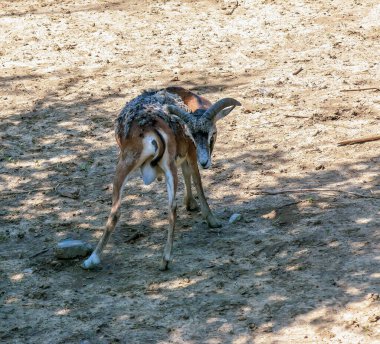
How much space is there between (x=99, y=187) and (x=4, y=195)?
1.05m

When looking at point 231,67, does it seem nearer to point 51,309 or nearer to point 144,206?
point 144,206

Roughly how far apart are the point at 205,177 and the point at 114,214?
214 cm

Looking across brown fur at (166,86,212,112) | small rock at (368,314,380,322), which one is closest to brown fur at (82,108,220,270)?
brown fur at (166,86,212,112)

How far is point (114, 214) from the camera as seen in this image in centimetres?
810

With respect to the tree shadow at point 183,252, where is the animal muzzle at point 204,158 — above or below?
above

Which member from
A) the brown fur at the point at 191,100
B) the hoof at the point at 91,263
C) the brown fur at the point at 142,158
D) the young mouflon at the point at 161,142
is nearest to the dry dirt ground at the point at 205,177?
the hoof at the point at 91,263

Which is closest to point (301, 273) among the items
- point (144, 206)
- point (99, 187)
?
point (144, 206)

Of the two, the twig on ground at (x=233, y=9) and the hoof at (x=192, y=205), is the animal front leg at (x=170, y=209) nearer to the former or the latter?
the hoof at (x=192, y=205)

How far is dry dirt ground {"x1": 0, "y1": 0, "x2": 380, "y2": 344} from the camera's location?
7.20 metres

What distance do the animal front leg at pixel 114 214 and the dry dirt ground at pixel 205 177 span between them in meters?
0.15

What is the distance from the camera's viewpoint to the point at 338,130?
35.7 feet

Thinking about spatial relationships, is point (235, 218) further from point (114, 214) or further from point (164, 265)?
point (114, 214)

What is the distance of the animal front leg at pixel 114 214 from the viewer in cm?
809

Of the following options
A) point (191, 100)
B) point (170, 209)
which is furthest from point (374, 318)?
point (191, 100)
